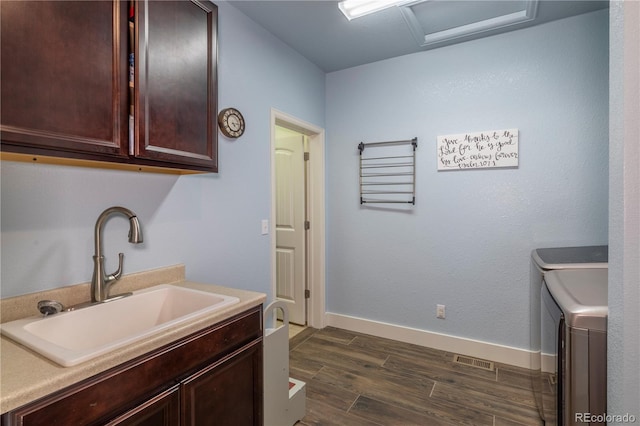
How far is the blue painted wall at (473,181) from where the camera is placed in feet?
7.54

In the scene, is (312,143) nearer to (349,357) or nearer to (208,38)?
(208,38)

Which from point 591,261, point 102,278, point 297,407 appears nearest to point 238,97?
point 102,278

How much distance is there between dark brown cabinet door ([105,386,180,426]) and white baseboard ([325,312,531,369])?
2.27 metres

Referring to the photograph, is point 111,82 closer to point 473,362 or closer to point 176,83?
point 176,83

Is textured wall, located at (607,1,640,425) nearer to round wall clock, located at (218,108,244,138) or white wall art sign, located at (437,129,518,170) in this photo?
white wall art sign, located at (437,129,518,170)

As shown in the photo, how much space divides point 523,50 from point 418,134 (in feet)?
3.16

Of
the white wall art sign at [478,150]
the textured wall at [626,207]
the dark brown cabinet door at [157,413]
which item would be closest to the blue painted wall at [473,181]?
the white wall art sign at [478,150]

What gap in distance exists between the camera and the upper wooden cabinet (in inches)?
37.0

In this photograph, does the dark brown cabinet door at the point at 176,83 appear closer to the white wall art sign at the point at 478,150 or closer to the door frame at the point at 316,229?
the door frame at the point at 316,229

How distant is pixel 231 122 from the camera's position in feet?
6.84

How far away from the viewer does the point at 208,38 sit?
1.58 meters

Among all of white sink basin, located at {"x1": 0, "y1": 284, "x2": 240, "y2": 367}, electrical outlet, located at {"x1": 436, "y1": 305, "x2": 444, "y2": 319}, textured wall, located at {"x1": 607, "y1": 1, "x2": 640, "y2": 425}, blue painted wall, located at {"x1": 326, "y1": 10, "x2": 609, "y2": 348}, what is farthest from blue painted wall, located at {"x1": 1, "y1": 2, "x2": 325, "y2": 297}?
textured wall, located at {"x1": 607, "y1": 1, "x2": 640, "y2": 425}

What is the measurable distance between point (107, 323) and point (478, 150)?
8.89ft

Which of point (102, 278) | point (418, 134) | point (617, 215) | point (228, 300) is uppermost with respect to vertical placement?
point (418, 134)
